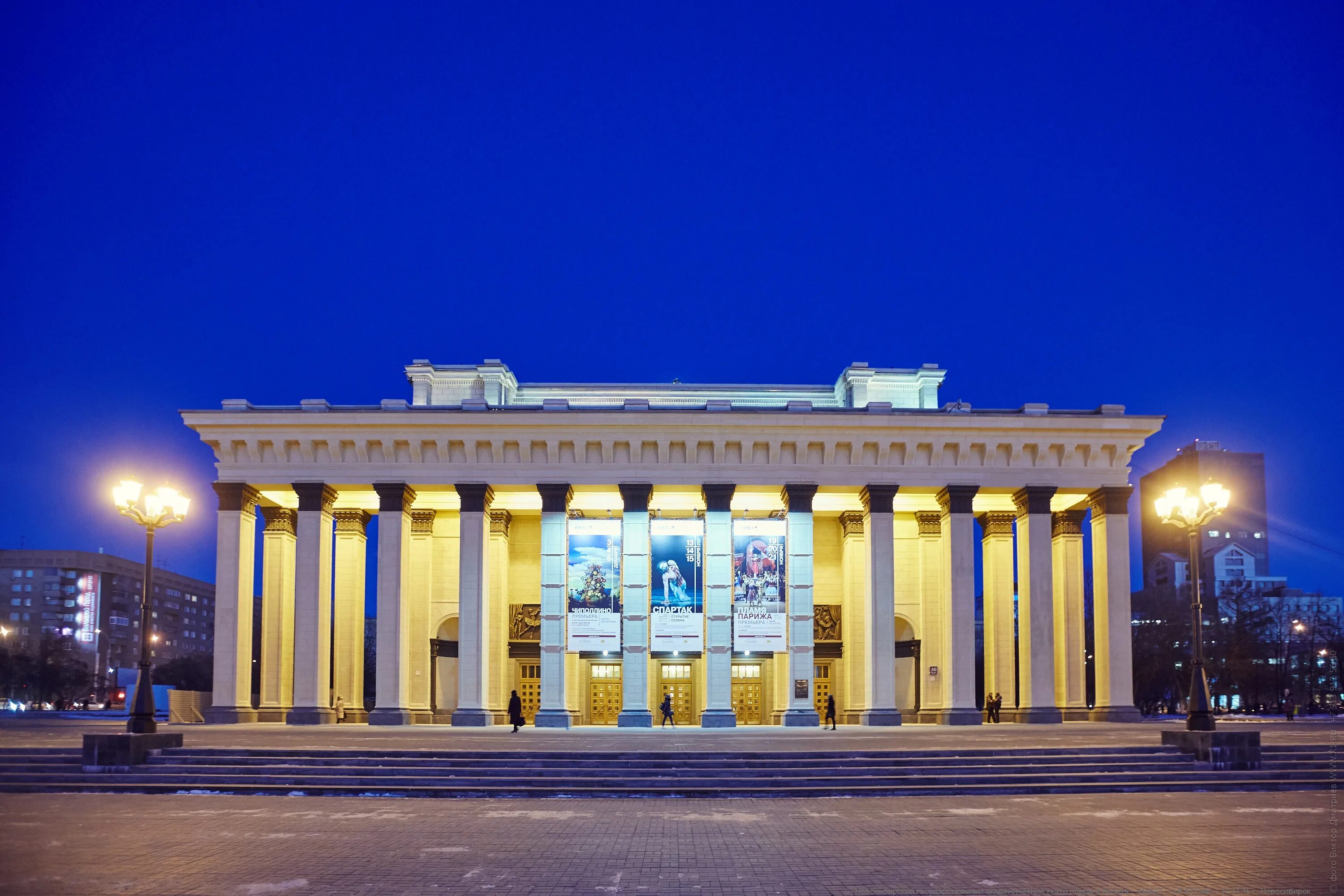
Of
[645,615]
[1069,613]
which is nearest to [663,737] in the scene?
[645,615]

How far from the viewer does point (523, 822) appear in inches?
648

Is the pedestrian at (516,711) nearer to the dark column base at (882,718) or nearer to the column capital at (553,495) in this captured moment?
the column capital at (553,495)

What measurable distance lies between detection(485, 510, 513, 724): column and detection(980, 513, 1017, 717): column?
1911 centimetres

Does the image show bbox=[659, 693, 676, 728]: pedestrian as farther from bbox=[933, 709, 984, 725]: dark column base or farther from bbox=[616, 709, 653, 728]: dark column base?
bbox=[933, 709, 984, 725]: dark column base

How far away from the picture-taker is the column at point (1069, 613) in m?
42.0

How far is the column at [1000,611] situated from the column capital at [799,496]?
30.1 ft

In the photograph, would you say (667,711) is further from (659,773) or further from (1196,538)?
(1196,538)

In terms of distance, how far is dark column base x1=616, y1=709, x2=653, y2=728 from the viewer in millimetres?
38438

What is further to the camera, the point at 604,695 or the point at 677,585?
the point at 604,695

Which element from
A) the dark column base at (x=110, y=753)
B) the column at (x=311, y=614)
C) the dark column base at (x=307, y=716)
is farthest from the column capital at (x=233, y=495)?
the dark column base at (x=110, y=753)

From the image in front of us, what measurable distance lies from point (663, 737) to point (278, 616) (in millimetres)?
18278

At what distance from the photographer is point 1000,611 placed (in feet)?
144

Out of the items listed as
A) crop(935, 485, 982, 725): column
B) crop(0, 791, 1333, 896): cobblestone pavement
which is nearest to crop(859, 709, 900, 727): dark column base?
crop(935, 485, 982, 725): column

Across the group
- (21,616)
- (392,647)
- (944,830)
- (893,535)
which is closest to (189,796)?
(944,830)
